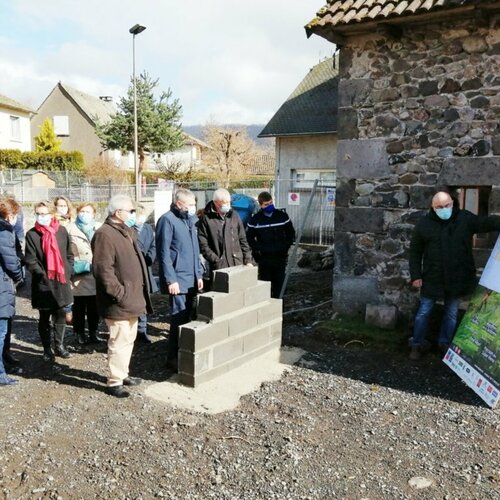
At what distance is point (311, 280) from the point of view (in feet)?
35.6

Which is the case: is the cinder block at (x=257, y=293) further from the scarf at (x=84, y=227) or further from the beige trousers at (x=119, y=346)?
the scarf at (x=84, y=227)

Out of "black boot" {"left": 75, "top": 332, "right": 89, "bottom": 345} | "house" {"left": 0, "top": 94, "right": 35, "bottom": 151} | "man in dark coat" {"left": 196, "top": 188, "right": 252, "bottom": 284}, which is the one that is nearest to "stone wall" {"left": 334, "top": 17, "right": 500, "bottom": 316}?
"man in dark coat" {"left": 196, "top": 188, "right": 252, "bottom": 284}

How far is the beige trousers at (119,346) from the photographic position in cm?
497

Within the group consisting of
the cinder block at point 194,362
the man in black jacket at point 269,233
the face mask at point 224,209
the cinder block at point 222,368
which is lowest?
the cinder block at point 222,368

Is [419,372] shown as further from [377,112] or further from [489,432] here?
[377,112]

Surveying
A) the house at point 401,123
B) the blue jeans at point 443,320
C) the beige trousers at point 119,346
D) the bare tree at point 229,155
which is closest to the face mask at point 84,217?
the beige trousers at point 119,346

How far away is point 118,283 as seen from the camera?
4.84m

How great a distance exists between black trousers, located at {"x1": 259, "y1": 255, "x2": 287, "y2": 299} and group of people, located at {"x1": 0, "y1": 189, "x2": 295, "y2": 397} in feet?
2.74

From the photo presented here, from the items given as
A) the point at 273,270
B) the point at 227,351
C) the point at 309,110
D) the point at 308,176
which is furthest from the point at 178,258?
the point at 309,110

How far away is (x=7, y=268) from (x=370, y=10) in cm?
521

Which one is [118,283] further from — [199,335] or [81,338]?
[81,338]

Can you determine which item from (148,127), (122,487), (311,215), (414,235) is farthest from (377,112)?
(148,127)

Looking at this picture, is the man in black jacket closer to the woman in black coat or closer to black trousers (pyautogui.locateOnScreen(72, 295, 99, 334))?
black trousers (pyautogui.locateOnScreen(72, 295, 99, 334))

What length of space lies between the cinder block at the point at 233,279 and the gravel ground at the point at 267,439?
3.48ft
